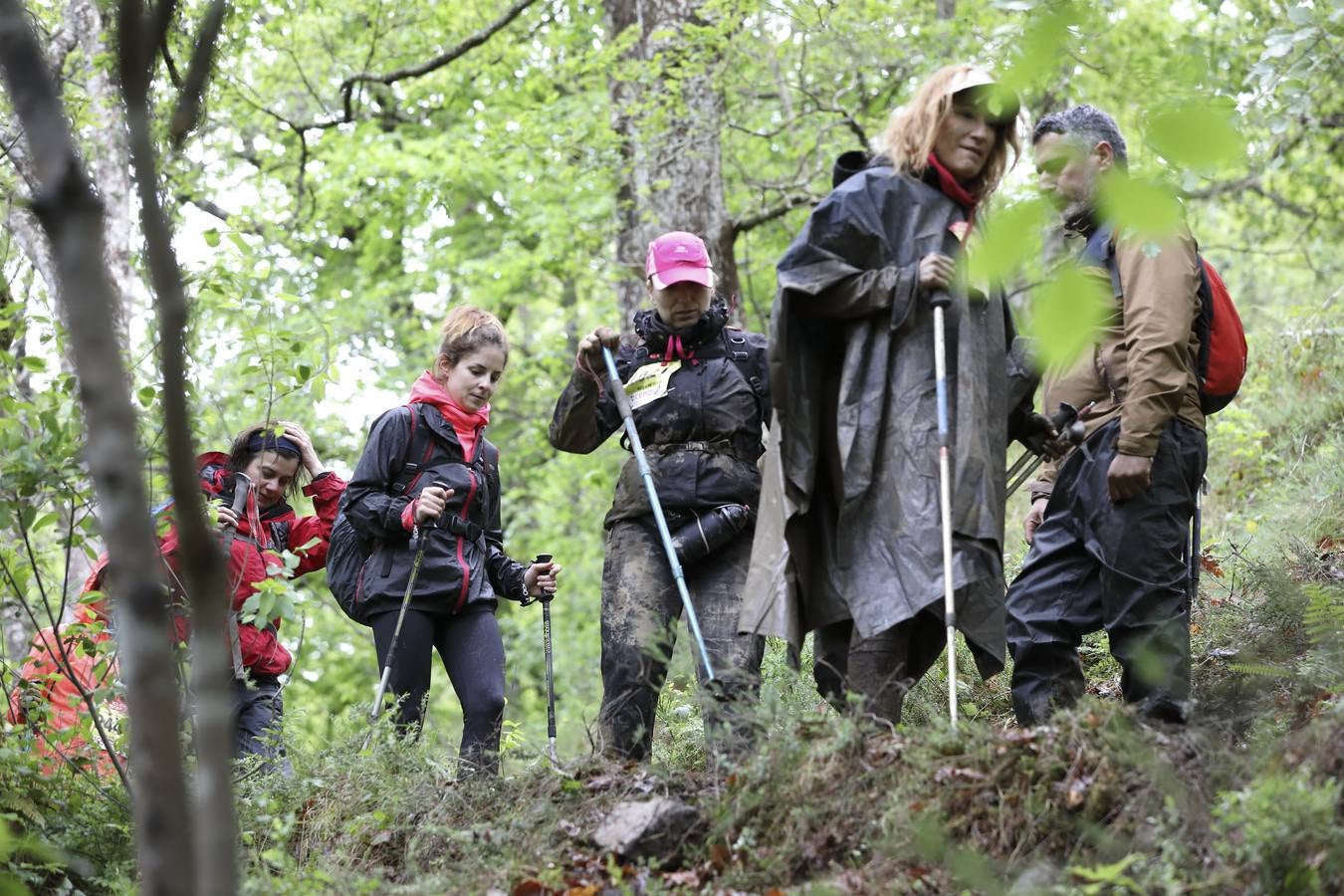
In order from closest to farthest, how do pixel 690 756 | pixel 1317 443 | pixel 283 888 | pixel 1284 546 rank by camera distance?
pixel 283 888 → pixel 690 756 → pixel 1284 546 → pixel 1317 443

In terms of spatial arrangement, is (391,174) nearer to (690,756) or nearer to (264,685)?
(264,685)

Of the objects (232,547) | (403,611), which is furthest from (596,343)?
(232,547)

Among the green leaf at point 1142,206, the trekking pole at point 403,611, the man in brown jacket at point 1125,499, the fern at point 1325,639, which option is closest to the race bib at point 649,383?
the trekking pole at point 403,611

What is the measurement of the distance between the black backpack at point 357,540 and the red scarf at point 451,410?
0.22ft

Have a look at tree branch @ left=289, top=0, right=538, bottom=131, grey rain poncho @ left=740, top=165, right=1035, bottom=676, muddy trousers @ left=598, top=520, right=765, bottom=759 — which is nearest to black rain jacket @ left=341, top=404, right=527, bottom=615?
muddy trousers @ left=598, top=520, right=765, bottom=759

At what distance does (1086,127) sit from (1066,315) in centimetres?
395

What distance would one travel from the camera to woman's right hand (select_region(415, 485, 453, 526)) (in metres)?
6.14

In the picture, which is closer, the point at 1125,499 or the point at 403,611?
the point at 1125,499

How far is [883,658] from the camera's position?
4.61 meters

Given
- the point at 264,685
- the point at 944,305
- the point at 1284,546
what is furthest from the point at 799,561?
the point at 1284,546

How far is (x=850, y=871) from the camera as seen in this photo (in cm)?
389

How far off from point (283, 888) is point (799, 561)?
1.96m

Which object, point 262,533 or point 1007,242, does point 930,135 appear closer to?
point 1007,242

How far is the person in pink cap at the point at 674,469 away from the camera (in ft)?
17.5
